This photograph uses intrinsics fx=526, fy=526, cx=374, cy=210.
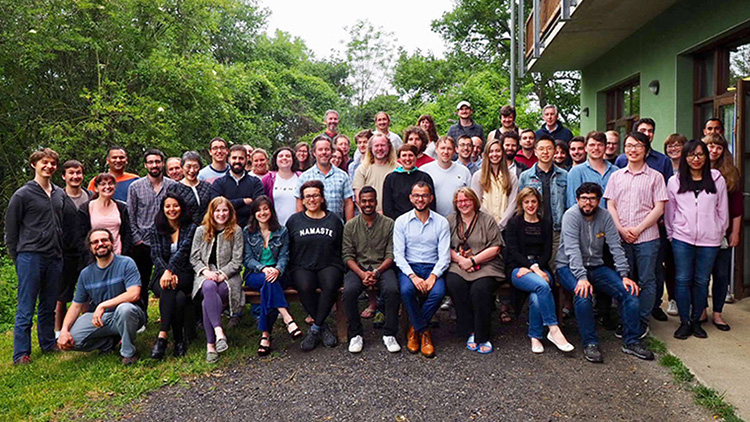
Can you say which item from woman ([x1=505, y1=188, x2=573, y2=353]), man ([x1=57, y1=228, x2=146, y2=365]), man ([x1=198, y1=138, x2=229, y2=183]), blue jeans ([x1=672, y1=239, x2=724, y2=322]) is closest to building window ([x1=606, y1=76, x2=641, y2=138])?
blue jeans ([x1=672, y1=239, x2=724, y2=322])

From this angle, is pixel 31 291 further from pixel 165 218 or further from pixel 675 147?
pixel 675 147

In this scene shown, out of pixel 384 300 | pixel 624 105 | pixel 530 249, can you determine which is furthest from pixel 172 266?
pixel 624 105

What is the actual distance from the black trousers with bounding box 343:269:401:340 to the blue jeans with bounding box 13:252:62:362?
294cm

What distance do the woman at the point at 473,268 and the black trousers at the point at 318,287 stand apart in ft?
3.75

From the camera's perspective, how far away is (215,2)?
16.0 meters

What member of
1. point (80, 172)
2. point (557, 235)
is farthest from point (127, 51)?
point (557, 235)

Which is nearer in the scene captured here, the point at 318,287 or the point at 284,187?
the point at 318,287

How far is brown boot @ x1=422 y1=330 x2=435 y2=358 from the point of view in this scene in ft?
16.0

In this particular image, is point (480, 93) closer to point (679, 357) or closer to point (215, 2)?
point (215, 2)

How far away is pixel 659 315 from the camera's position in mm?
5605

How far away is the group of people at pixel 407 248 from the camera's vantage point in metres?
5.02

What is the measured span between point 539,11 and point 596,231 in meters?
7.72

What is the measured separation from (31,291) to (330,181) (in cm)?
319

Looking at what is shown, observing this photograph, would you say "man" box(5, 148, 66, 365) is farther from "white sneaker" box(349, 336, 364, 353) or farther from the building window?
the building window
